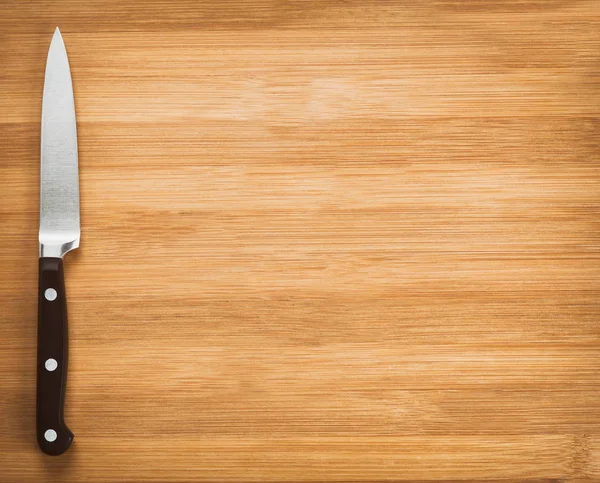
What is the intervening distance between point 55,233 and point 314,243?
37 centimetres

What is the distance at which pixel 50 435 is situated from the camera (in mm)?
796

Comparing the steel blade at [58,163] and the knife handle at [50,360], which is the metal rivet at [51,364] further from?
the steel blade at [58,163]

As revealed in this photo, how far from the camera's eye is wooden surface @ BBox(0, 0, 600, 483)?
32.6 inches

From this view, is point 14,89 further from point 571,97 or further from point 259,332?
point 571,97

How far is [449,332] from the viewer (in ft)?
2.73

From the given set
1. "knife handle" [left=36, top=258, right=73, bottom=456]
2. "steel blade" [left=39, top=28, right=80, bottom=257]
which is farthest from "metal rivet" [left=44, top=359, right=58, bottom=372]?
"steel blade" [left=39, top=28, right=80, bottom=257]

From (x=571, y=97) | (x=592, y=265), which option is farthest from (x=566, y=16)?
(x=592, y=265)

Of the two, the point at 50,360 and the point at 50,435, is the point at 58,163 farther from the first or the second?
the point at 50,435

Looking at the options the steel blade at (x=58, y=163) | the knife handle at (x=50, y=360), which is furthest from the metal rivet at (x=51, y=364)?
the steel blade at (x=58, y=163)

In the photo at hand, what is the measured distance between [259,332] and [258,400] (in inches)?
3.9

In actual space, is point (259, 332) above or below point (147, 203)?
below

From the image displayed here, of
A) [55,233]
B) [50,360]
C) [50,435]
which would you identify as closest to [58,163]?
[55,233]

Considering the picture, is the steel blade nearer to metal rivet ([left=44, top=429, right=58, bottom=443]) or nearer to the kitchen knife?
the kitchen knife

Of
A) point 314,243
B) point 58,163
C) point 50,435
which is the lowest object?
point 50,435
